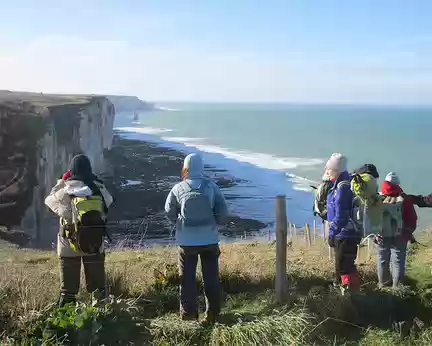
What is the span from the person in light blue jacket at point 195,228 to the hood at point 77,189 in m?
0.73

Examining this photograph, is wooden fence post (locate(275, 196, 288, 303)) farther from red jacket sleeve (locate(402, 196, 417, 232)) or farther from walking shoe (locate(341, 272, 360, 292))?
red jacket sleeve (locate(402, 196, 417, 232))

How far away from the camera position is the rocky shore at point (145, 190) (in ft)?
83.6

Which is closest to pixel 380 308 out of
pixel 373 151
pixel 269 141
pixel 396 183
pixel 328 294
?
pixel 328 294

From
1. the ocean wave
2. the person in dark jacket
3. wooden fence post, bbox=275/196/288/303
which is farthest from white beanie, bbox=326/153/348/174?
the ocean wave

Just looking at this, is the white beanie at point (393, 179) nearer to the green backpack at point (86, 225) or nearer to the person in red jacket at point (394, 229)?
the person in red jacket at point (394, 229)

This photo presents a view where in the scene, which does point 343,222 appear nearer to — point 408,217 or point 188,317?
point 408,217

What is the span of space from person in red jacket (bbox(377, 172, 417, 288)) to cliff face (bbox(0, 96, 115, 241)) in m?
22.7

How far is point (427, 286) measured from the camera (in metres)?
5.98

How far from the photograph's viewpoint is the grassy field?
15.0ft

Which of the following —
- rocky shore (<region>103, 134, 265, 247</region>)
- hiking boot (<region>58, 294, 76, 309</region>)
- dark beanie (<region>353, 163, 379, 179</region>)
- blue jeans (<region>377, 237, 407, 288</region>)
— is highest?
dark beanie (<region>353, 163, 379, 179</region>)

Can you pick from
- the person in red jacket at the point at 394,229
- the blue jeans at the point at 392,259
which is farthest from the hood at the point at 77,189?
the blue jeans at the point at 392,259

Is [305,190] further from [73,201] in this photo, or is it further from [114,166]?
[73,201]

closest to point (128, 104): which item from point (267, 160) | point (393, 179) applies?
point (267, 160)

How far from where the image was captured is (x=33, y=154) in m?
29.4
